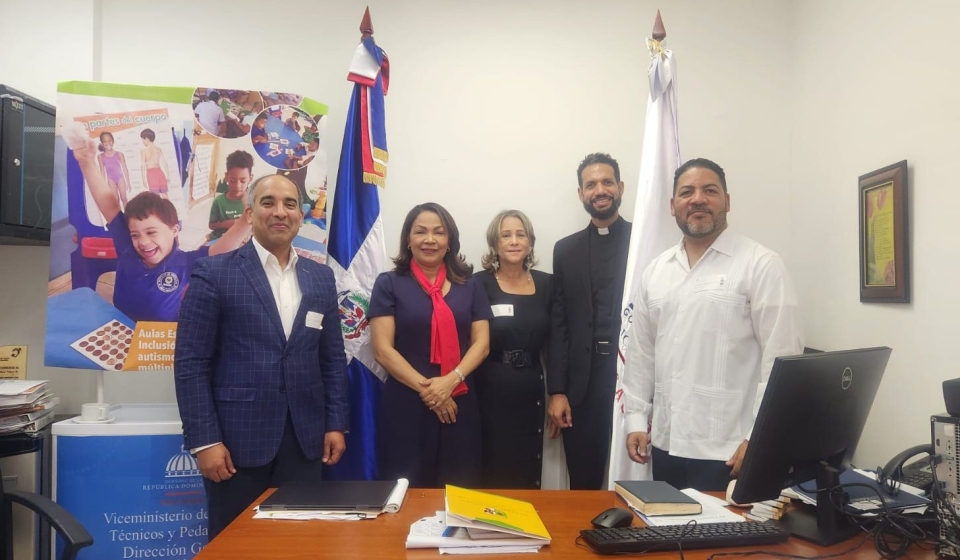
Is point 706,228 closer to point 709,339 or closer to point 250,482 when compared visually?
point 709,339

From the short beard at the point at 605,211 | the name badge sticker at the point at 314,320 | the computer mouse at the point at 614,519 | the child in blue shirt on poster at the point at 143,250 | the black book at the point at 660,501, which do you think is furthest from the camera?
the short beard at the point at 605,211

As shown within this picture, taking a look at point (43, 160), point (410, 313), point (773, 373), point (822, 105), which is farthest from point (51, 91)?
point (822, 105)

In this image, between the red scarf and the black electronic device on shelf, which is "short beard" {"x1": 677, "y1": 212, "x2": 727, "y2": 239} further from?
the black electronic device on shelf

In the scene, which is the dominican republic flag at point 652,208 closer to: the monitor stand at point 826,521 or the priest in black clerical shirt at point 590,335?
the priest in black clerical shirt at point 590,335

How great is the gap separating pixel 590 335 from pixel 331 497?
1530mm

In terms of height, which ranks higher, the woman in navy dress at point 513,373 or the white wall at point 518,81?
the white wall at point 518,81

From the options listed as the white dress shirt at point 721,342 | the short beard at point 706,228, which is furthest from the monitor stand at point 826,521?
the short beard at point 706,228

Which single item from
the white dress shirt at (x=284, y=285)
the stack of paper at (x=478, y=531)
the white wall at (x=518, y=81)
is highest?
the white wall at (x=518, y=81)

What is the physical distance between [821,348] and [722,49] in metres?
1.64

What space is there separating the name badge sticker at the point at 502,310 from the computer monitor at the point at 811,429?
1.45 m

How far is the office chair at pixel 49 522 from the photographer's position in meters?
1.50

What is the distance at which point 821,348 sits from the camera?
2.69 m

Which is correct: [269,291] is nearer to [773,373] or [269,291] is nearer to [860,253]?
[773,373]

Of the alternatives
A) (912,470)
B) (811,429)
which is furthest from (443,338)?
(912,470)
